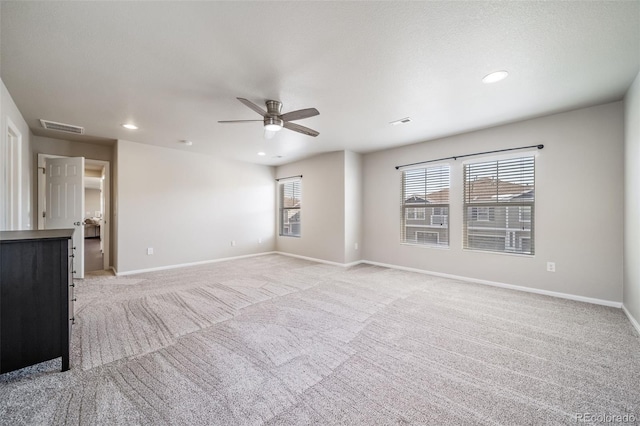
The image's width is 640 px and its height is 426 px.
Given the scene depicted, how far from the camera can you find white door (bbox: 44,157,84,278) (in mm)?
4199

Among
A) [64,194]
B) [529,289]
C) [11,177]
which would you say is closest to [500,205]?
[529,289]

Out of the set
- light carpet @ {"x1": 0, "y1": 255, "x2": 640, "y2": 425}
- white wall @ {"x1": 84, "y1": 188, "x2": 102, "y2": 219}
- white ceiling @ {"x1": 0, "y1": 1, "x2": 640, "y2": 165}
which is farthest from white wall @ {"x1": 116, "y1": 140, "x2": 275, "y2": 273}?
white wall @ {"x1": 84, "y1": 188, "x2": 102, "y2": 219}

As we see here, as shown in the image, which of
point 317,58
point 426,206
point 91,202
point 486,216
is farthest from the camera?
point 91,202

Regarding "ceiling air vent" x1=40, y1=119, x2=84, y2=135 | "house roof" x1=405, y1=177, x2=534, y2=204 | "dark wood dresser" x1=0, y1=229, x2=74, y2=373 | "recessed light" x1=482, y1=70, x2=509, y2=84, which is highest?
"recessed light" x1=482, y1=70, x2=509, y2=84

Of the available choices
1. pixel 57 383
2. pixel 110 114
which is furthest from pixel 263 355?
pixel 110 114

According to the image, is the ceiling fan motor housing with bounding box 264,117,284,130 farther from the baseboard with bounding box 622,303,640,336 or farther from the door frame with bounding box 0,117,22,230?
the baseboard with bounding box 622,303,640,336

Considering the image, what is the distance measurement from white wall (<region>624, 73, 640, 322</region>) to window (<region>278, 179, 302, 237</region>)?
527cm

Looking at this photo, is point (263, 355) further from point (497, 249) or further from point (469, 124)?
point (469, 124)

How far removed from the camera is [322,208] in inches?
222

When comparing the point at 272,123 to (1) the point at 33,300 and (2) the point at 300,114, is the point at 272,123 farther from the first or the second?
(1) the point at 33,300

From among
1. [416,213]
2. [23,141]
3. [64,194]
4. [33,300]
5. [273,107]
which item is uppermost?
[273,107]

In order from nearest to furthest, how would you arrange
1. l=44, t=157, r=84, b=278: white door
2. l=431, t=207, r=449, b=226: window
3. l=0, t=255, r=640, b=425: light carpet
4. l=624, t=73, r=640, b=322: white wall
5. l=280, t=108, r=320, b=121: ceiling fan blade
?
l=0, t=255, r=640, b=425: light carpet < l=624, t=73, r=640, b=322: white wall < l=280, t=108, r=320, b=121: ceiling fan blade < l=44, t=157, r=84, b=278: white door < l=431, t=207, r=449, b=226: window

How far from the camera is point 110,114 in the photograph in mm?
3252

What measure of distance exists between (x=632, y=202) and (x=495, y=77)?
199cm
